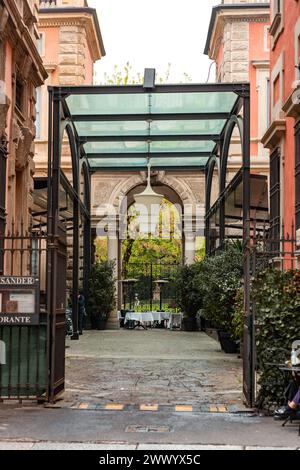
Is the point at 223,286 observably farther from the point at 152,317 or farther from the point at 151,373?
the point at 152,317

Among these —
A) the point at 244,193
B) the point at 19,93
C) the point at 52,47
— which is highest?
the point at 52,47

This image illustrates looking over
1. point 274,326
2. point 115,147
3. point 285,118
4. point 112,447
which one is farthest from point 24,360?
point 115,147

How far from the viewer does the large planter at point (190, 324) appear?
1232 inches

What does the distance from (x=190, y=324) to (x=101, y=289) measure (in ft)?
12.7

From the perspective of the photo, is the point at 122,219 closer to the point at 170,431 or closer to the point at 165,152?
the point at 165,152

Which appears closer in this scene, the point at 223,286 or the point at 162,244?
the point at 223,286

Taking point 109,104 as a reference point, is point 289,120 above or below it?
below

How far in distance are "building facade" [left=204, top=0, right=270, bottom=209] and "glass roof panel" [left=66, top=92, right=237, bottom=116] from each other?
1196 centimetres

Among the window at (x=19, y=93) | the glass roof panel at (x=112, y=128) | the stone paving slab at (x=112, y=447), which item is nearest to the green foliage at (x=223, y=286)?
the glass roof panel at (x=112, y=128)

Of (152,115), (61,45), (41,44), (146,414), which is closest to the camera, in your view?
(146,414)

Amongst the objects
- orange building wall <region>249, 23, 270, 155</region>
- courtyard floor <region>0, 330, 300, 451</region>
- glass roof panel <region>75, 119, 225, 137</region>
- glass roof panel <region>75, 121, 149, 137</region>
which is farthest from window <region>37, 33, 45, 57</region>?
courtyard floor <region>0, 330, 300, 451</region>

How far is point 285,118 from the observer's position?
62.8 ft

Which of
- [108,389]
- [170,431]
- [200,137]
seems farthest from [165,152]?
[170,431]

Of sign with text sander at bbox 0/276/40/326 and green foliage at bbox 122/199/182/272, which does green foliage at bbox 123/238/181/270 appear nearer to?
green foliage at bbox 122/199/182/272
